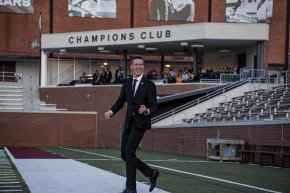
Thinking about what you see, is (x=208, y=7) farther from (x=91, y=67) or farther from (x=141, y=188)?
(x=141, y=188)

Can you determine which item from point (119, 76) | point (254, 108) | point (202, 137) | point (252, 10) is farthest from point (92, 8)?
point (254, 108)

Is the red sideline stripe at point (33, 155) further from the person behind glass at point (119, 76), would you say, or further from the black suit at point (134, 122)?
the person behind glass at point (119, 76)

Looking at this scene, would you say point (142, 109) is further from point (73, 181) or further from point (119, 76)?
point (119, 76)

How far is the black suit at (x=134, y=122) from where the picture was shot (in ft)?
28.7

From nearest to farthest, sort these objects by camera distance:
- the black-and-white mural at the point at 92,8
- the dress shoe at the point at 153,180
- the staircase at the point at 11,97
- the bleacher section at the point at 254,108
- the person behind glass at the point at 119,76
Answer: the dress shoe at the point at 153,180 < the bleacher section at the point at 254,108 < the staircase at the point at 11,97 < the person behind glass at the point at 119,76 < the black-and-white mural at the point at 92,8

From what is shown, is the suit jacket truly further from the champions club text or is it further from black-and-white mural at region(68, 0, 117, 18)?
black-and-white mural at region(68, 0, 117, 18)

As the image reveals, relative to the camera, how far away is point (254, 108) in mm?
25203

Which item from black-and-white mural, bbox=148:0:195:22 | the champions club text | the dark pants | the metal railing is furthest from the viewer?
black-and-white mural, bbox=148:0:195:22

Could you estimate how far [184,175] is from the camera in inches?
526

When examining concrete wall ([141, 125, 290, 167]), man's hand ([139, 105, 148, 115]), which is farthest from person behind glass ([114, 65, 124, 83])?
man's hand ([139, 105, 148, 115])

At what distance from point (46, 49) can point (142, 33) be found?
8.06 metres

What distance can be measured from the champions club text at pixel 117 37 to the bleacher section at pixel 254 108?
7.86 metres

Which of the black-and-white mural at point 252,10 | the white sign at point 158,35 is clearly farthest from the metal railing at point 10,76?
the black-and-white mural at point 252,10

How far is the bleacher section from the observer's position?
22575 mm
